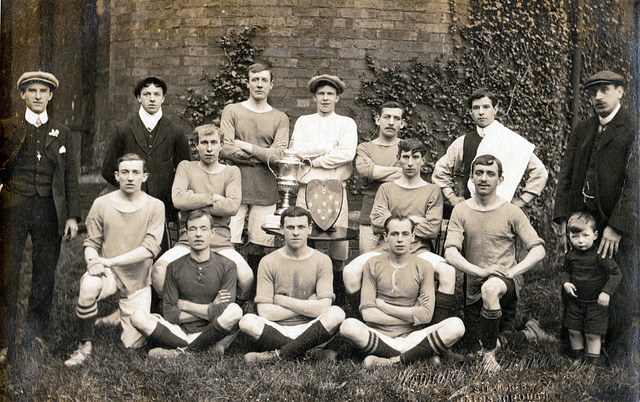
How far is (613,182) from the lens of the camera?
5531mm

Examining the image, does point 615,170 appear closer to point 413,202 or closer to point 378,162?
point 413,202

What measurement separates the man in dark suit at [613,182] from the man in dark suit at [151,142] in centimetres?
332

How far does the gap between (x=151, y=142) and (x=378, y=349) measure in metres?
2.53

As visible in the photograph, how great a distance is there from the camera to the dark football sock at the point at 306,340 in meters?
5.22

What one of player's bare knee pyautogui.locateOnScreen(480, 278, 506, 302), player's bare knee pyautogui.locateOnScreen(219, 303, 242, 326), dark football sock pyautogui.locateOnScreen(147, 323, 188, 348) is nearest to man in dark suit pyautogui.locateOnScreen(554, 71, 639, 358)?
player's bare knee pyautogui.locateOnScreen(480, 278, 506, 302)

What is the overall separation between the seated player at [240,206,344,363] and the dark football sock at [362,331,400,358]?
29cm

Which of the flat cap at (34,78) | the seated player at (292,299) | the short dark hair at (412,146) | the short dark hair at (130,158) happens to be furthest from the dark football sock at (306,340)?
the flat cap at (34,78)

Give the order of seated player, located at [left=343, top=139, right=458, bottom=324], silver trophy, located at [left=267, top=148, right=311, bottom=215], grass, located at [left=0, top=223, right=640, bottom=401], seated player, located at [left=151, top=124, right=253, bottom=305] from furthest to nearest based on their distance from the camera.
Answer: silver trophy, located at [left=267, top=148, right=311, bottom=215]
seated player, located at [left=343, top=139, right=458, bottom=324]
seated player, located at [left=151, top=124, right=253, bottom=305]
grass, located at [left=0, top=223, right=640, bottom=401]

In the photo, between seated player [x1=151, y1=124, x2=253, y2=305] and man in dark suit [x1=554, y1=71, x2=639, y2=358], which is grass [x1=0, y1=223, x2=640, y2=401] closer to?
man in dark suit [x1=554, y1=71, x2=639, y2=358]

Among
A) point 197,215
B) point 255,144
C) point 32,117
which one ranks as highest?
point 32,117

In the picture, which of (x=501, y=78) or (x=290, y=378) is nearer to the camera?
(x=290, y=378)

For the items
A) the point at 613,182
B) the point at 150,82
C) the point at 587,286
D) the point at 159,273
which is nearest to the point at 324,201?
the point at 159,273

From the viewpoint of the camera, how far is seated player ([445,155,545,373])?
17.8 ft

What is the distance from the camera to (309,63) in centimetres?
716
